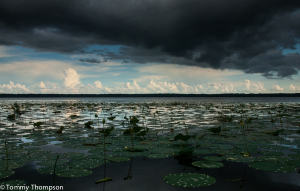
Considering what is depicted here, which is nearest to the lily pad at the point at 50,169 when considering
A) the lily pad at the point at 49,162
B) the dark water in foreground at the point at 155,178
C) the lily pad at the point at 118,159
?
the dark water in foreground at the point at 155,178

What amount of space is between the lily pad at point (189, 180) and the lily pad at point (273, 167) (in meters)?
1.24

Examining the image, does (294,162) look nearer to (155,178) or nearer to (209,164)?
(209,164)

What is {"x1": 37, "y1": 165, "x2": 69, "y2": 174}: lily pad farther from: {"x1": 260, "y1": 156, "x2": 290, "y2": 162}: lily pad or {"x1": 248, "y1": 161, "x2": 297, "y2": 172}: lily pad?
{"x1": 260, "y1": 156, "x2": 290, "y2": 162}: lily pad

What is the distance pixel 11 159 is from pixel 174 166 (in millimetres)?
3726

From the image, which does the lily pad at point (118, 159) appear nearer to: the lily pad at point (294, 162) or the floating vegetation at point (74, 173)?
the floating vegetation at point (74, 173)

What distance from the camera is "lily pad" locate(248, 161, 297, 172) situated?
11.9 ft

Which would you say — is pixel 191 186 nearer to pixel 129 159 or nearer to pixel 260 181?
pixel 260 181

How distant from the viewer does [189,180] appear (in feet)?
10.3

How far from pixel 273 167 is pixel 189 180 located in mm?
1864

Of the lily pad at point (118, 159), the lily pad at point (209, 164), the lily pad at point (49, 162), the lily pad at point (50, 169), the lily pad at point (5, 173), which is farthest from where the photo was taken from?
the lily pad at point (118, 159)

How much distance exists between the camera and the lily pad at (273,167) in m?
3.62

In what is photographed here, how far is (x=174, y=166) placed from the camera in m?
4.08

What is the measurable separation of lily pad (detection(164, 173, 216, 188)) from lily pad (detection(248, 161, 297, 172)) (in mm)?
1240

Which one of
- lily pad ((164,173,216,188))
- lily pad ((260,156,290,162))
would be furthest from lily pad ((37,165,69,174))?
lily pad ((260,156,290,162))
